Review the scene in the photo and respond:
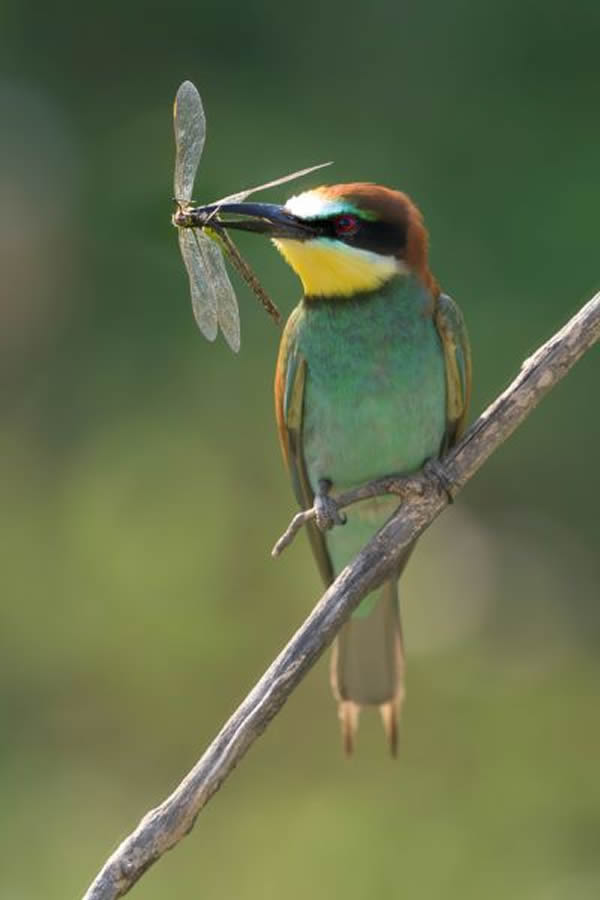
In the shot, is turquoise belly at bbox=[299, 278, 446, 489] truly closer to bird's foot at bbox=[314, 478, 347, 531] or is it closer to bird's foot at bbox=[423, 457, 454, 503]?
bird's foot at bbox=[314, 478, 347, 531]

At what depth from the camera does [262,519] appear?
12.2 ft

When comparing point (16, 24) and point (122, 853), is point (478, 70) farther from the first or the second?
point (122, 853)

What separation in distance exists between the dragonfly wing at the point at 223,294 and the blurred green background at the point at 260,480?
1306 millimetres

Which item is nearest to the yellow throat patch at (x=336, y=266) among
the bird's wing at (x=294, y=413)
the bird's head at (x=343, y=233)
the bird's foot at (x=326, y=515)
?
the bird's head at (x=343, y=233)

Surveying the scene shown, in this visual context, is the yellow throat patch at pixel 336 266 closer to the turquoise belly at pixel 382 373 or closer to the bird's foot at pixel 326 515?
the turquoise belly at pixel 382 373

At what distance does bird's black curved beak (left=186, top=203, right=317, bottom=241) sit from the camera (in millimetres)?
2102

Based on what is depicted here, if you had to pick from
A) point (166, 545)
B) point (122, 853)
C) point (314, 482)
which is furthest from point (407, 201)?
point (166, 545)

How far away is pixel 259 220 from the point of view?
214 cm

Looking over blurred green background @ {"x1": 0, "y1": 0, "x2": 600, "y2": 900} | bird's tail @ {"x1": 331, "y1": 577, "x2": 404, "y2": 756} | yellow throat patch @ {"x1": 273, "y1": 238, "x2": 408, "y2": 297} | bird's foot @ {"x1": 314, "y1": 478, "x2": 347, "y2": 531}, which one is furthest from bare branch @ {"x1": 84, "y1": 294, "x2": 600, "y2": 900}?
blurred green background @ {"x1": 0, "y1": 0, "x2": 600, "y2": 900}

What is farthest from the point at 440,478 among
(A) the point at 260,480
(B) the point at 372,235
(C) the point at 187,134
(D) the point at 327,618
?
(A) the point at 260,480

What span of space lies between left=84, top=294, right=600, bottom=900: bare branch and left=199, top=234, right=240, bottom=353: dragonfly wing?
0.81 ft

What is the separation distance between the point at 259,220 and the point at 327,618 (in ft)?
1.84

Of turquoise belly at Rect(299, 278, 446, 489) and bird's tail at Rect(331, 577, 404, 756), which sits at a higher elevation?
turquoise belly at Rect(299, 278, 446, 489)

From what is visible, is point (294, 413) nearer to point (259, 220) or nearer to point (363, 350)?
Answer: point (363, 350)
